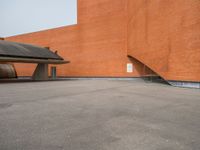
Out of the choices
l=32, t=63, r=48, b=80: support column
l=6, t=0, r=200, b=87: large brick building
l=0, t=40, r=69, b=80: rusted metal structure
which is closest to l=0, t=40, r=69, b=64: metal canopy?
l=0, t=40, r=69, b=80: rusted metal structure

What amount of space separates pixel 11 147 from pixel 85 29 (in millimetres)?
23378

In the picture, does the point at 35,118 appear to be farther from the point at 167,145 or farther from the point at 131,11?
the point at 131,11

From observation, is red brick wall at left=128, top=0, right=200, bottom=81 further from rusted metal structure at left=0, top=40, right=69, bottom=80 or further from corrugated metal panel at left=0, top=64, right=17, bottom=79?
corrugated metal panel at left=0, top=64, right=17, bottom=79

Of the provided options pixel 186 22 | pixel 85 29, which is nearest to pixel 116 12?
pixel 85 29

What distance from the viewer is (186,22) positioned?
37.8 ft

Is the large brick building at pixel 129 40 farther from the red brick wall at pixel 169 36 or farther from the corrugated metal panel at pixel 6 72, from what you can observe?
the corrugated metal panel at pixel 6 72

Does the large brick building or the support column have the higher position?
the large brick building

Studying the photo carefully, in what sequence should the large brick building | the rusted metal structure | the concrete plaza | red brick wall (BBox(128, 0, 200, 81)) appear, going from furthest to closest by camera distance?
the rusted metal structure → the large brick building → red brick wall (BBox(128, 0, 200, 81)) → the concrete plaza

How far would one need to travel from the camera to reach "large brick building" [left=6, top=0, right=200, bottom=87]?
11.5m

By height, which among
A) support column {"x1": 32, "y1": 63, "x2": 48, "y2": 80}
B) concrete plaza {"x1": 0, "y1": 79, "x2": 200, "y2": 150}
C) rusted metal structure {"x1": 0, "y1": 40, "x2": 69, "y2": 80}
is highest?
rusted metal structure {"x1": 0, "y1": 40, "x2": 69, "y2": 80}

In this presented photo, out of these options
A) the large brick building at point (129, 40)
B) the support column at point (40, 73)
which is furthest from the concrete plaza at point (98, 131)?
the support column at point (40, 73)

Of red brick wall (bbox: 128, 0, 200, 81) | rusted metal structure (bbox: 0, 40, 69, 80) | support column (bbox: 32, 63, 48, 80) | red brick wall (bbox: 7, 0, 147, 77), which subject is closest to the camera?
red brick wall (bbox: 128, 0, 200, 81)

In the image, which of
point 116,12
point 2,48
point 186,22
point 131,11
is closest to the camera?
point 186,22

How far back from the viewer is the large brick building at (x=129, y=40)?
11.5 meters
